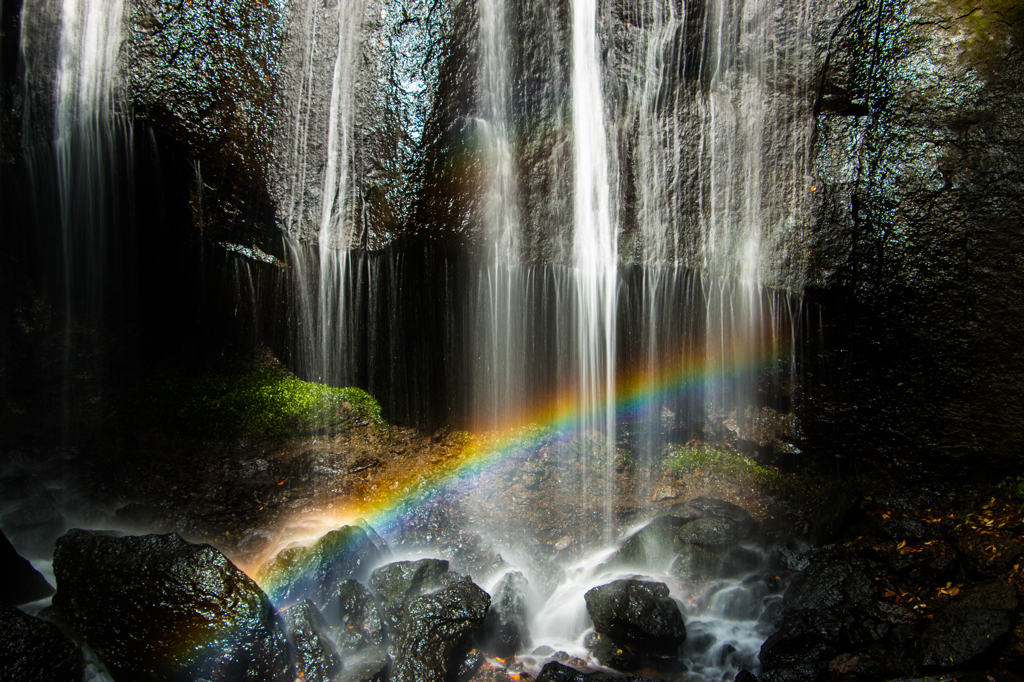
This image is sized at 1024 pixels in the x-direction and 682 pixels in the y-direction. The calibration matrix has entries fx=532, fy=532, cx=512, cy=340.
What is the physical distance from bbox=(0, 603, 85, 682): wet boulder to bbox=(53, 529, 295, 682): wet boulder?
193mm

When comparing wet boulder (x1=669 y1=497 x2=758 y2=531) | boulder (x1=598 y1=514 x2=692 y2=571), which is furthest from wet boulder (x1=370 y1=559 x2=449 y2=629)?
wet boulder (x1=669 y1=497 x2=758 y2=531)

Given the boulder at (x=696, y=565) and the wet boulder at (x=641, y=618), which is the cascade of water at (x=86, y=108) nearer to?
the wet boulder at (x=641, y=618)

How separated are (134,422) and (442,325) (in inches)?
173

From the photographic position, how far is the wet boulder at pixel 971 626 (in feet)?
13.1

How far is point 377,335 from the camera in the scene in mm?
7227

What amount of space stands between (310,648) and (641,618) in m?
3.06

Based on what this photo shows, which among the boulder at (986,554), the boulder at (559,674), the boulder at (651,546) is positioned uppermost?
the boulder at (986,554)

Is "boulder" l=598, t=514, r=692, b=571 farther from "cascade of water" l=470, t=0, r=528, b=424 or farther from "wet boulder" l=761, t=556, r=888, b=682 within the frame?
"cascade of water" l=470, t=0, r=528, b=424

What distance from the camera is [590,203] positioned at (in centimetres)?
681

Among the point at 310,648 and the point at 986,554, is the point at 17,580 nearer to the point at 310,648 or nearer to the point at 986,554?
the point at 310,648

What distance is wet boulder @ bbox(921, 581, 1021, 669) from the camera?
3.98 m

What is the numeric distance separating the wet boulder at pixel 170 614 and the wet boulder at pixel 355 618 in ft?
2.12

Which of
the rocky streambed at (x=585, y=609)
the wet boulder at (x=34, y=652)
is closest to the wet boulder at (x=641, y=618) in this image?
the rocky streambed at (x=585, y=609)

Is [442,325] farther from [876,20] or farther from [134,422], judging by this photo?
[876,20]
